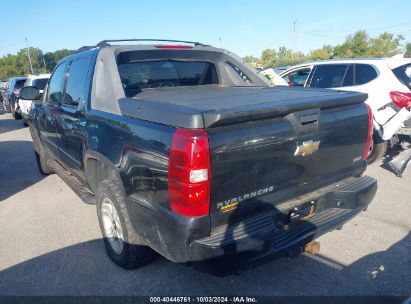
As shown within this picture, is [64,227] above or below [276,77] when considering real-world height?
below

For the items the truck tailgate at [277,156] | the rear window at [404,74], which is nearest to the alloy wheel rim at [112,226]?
the truck tailgate at [277,156]

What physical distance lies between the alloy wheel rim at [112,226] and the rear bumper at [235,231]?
0.45 meters

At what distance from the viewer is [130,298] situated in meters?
2.85

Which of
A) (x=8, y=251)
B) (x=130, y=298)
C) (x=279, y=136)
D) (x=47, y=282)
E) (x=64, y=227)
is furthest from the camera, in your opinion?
(x=64, y=227)

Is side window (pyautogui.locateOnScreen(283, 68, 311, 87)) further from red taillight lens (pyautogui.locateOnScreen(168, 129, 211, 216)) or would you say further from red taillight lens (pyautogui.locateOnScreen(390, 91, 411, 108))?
red taillight lens (pyautogui.locateOnScreen(168, 129, 211, 216))

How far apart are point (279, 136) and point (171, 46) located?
2.05 metres

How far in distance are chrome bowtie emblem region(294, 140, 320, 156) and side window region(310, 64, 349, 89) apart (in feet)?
15.8

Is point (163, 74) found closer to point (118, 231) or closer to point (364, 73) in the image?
point (118, 231)

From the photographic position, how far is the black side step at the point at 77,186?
153 inches

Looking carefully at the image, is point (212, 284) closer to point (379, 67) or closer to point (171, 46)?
point (171, 46)

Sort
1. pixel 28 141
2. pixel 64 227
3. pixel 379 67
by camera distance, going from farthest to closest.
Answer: pixel 28 141 < pixel 379 67 < pixel 64 227

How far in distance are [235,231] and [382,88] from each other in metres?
5.15

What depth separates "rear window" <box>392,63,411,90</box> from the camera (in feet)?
20.2

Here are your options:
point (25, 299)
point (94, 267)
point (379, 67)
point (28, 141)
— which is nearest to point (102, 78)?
point (94, 267)
